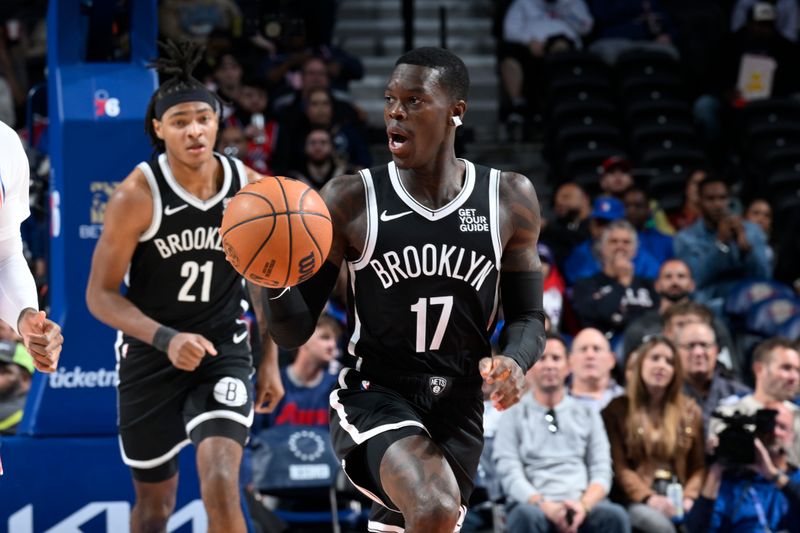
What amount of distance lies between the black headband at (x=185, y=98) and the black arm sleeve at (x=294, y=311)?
1608mm

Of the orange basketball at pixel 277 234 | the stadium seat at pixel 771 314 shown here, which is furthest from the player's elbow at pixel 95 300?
the stadium seat at pixel 771 314

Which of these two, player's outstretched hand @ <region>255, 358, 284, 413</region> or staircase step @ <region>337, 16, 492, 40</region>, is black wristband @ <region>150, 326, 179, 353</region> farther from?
staircase step @ <region>337, 16, 492, 40</region>

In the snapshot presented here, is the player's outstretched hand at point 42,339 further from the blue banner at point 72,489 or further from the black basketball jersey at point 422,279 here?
the blue banner at point 72,489

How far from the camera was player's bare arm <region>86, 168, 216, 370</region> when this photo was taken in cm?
535

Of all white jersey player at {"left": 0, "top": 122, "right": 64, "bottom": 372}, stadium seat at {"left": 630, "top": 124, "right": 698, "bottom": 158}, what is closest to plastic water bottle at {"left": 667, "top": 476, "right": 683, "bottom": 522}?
white jersey player at {"left": 0, "top": 122, "right": 64, "bottom": 372}

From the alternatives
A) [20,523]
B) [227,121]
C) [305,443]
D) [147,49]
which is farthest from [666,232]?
[20,523]

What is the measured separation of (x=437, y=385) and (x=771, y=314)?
5.54 metres

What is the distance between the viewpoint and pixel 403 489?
3.89 meters

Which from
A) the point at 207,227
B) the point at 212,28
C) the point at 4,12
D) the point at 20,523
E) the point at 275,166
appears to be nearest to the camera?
the point at 207,227

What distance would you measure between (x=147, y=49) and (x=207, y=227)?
149 cm

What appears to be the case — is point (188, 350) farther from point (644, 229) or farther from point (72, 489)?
point (644, 229)

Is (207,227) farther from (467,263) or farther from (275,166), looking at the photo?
(275,166)

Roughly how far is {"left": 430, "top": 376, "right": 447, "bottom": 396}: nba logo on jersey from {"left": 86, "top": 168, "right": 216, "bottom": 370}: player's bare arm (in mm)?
1508

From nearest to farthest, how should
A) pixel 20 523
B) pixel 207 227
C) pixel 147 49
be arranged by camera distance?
pixel 207 227, pixel 20 523, pixel 147 49
